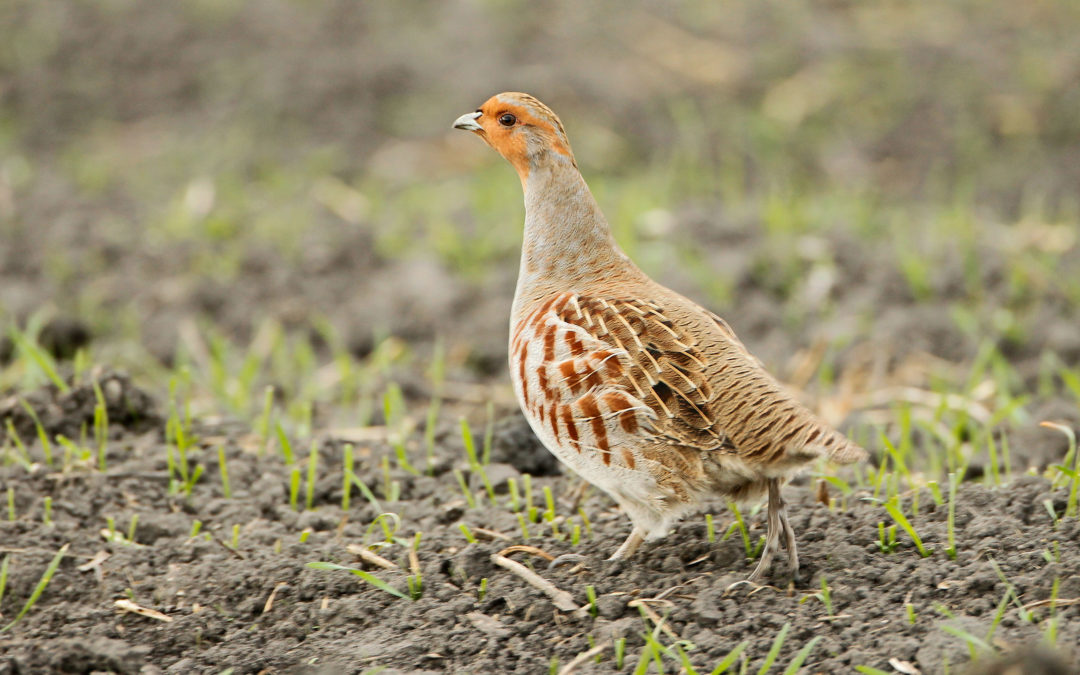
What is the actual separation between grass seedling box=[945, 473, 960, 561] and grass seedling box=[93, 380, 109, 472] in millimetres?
2688

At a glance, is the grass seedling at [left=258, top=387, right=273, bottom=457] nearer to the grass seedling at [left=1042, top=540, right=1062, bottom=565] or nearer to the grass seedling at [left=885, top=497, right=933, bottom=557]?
the grass seedling at [left=885, top=497, right=933, bottom=557]

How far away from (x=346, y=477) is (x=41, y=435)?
3.51ft

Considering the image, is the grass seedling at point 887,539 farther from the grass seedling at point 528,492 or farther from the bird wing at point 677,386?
the grass seedling at point 528,492

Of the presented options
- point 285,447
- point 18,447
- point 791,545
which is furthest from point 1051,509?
point 18,447

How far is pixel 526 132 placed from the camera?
11.8ft

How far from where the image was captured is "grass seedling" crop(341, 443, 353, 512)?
3795 millimetres

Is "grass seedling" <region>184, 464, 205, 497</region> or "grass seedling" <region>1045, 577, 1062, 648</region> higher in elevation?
"grass seedling" <region>1045, 577, 1062, 648</region>

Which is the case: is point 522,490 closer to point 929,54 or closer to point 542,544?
point 542,544

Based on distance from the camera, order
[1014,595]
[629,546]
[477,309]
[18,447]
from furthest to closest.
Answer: [477,309] → [18,447] → [629,546] → [1014,595]

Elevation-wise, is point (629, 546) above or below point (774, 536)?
below

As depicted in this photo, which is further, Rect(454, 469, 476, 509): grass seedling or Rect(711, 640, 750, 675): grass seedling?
Rect(454, 469, 476, 509): grass seedling

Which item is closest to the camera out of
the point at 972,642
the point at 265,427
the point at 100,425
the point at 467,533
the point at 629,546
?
the point at 972,642

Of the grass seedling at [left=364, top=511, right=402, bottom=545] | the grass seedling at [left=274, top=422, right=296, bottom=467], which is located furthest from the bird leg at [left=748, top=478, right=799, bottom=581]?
the grass seedling at [left=274, top=422, right=296, bottom=467]

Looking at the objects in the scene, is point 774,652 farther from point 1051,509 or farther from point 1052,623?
point 1051,509
